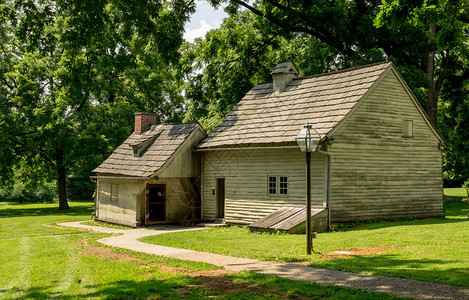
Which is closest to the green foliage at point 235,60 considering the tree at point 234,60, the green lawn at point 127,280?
the tree at point 234,60

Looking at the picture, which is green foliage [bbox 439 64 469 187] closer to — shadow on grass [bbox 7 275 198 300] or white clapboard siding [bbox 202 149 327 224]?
white clapboard siding [bbox 202 149 327 224]

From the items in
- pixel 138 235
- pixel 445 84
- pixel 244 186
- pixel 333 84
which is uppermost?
pixel 445 84

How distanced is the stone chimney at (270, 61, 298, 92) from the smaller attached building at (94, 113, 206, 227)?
4.78 m

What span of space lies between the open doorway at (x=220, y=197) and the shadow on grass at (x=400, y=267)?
13.5 metres

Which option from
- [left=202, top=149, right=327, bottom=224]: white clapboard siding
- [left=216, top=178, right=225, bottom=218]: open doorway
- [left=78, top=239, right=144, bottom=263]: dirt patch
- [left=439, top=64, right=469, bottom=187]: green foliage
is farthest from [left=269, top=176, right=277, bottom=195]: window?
[left=439, top=64, right=469, bottom=187]: green foliage

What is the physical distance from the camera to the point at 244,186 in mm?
23625

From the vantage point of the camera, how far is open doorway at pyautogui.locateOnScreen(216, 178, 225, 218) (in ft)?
84.8

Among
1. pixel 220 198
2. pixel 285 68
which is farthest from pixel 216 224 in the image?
pixel 285 68

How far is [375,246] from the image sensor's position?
14.8 metres

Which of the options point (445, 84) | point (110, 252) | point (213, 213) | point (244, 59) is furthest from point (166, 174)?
point (445, 84)

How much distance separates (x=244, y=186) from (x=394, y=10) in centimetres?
1277

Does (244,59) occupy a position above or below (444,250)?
above

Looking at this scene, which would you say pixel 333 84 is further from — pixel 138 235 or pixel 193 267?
pixel 193 267

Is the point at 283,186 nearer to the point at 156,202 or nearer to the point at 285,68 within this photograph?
the point at 285,68
